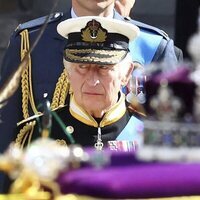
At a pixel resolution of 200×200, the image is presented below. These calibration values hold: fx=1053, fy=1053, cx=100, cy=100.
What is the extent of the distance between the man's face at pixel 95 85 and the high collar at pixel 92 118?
0.06ft

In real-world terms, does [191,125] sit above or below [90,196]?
above

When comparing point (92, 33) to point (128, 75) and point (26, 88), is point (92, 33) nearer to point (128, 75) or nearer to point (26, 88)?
point (128, 75)

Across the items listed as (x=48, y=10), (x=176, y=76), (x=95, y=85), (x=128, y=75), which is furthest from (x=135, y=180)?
(x=48, y=10)

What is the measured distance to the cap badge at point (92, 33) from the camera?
3.01m

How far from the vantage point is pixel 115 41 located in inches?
120

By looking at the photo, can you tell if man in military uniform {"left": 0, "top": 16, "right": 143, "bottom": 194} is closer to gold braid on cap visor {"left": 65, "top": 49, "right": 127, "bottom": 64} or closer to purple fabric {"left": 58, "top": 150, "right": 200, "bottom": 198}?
gold braid on cap visor {"left": 65, "top": 49, "right": 127, "bottom": 64}

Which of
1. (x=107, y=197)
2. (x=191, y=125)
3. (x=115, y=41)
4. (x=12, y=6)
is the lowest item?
(x=107, y=197)

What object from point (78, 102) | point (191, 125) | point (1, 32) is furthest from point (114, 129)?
point (1, 32)

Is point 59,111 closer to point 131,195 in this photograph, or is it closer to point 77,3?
point 77,3

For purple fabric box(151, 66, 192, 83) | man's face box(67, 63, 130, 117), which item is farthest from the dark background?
purple fabric box(151, 66, 192, 83)

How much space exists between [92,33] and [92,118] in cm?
24

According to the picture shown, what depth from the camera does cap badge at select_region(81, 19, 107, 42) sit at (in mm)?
3006

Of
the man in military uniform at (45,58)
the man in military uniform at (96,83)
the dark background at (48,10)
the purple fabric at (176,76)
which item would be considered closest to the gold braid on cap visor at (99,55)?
the man in military uniform at (96,83)

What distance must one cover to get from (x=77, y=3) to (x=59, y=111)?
1.69ft
